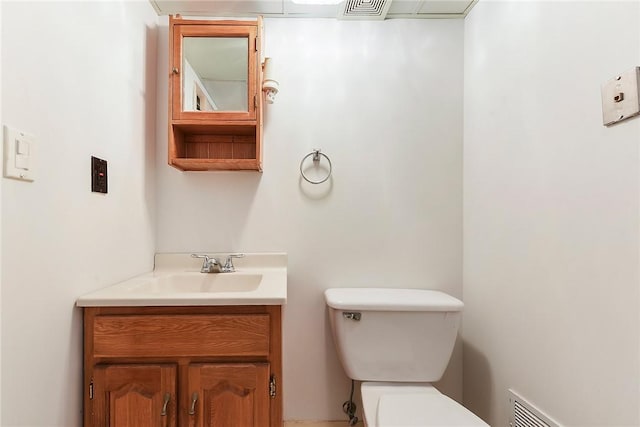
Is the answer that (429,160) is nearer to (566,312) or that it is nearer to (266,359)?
(566,312)

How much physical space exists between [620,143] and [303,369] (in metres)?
1.48

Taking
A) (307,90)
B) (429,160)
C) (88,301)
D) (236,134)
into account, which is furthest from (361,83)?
(88,301)

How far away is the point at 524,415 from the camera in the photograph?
1.15 metres

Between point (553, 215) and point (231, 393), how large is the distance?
3.89ft

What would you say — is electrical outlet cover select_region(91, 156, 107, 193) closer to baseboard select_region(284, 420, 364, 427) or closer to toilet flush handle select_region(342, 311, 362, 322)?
toilet flush handle select_region(342, 311, 362, 322)

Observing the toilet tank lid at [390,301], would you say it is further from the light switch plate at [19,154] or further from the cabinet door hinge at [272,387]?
the light switch plate at [19,154]

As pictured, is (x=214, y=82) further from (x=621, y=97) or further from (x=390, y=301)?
(x=621, y=97)

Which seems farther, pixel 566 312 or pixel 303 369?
pixel 303 369

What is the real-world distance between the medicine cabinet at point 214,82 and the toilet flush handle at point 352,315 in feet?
2.45

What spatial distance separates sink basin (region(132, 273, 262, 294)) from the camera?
1.45m

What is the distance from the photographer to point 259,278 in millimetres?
1435

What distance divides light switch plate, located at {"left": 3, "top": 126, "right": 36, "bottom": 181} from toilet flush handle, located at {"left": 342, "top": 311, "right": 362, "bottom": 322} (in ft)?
3.64

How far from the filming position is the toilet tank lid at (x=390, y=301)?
1301 millimetres

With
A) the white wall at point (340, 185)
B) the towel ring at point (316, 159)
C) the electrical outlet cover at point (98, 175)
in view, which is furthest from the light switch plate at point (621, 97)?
the electrical outlet cover at point (98, 175)
